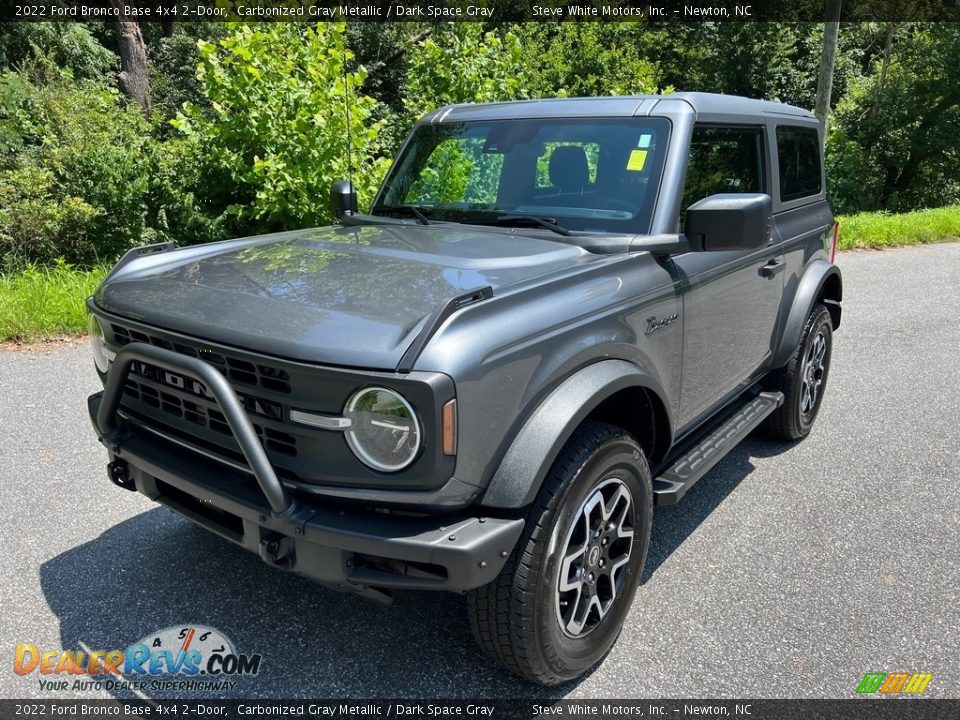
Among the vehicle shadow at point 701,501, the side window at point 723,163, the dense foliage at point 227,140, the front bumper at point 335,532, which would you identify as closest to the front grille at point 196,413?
the front bumper at point 335,532

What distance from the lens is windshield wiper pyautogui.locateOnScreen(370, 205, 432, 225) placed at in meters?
3.57

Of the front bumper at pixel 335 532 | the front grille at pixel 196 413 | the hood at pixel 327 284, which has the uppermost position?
the hood at pixel 327 284

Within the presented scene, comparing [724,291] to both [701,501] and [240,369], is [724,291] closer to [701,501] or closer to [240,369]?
[701,501]

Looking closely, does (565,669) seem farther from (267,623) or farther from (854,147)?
(854,147)

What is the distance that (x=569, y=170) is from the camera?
11.0 ft

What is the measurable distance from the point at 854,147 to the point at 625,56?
827 cm

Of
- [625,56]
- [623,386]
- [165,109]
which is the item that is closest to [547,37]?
[625,56]

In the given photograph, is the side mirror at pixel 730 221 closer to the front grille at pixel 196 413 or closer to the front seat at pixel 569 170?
the front seat at pixel 569 170

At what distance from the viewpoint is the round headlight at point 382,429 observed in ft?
6.78

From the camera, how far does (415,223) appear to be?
11.7 ft

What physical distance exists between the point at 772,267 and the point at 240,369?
9.21 ft

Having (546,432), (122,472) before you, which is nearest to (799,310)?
(546,432)

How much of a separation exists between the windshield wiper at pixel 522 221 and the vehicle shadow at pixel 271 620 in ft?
5.12

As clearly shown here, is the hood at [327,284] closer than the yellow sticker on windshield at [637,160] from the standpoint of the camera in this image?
Yes
